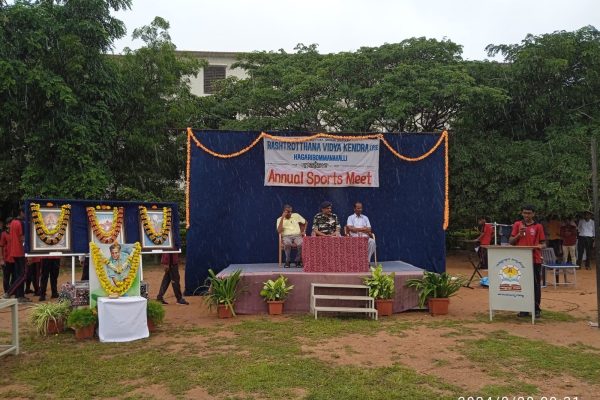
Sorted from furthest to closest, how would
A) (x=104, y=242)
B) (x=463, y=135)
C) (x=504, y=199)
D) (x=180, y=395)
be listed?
(x=463, y=135) → (x=504, y=199) → (x=104, y=242) → (x=180, y=395)

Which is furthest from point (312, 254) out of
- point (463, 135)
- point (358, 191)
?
point (463, 135)

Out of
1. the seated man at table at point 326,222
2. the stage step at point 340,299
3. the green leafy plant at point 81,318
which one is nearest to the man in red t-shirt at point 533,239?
the stage step at point 340,299

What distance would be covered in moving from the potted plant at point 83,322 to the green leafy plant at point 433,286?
464 cm

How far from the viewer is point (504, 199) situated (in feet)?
51.0

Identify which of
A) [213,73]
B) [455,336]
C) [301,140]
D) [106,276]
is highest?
[213,73]

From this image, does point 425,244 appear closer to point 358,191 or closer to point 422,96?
point 358,191

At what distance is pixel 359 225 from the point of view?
10594 millimetres

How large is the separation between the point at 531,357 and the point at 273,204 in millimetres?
6133

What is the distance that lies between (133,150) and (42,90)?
12.4 ft

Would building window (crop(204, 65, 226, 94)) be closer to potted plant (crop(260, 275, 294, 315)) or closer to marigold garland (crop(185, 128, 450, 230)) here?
marigold garland (crop(185, 128, 450, 230))

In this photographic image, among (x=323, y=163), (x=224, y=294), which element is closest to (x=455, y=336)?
(x=224, y=294)

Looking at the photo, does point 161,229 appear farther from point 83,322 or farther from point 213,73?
point 213,73

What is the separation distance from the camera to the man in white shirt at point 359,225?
10430 millimetres

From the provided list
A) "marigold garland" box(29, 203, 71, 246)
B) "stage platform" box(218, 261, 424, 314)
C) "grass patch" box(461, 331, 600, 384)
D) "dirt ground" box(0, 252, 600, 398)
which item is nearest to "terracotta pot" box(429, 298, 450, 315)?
"dirt ground" box(0, 252, 600, 398)
